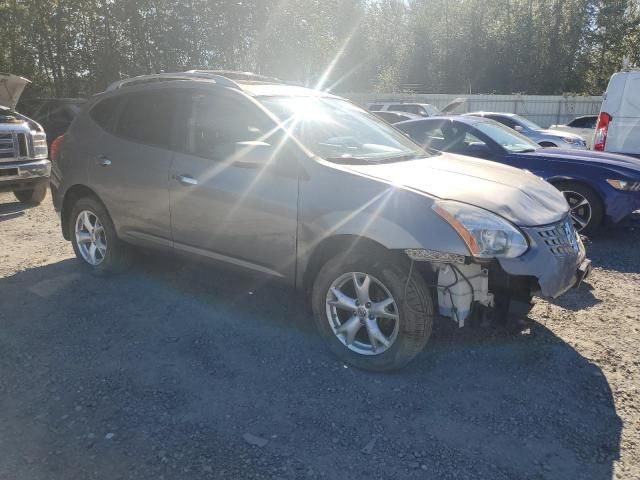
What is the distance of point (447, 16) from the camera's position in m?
36.2

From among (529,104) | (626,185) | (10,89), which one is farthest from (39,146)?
(529,104)

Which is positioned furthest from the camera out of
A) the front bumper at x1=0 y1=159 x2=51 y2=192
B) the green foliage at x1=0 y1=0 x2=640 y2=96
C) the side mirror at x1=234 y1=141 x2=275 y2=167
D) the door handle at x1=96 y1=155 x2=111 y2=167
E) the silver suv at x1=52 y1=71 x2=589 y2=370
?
the green foliage at x1=0 y1=0 x2=640 y2=96

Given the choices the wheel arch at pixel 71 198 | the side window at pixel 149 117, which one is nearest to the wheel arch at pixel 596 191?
the side window at pixel 149 117

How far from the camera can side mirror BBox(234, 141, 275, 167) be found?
370 cm

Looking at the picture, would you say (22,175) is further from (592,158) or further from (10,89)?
(592,158)

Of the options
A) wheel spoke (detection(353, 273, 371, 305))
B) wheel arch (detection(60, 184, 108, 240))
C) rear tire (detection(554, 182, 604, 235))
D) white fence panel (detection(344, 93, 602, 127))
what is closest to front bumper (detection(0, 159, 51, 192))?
wheel arch (detection(60, 184, 108, 240))

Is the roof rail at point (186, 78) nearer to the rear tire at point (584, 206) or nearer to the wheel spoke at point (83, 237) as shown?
the wheel spoke at point (83, 237)

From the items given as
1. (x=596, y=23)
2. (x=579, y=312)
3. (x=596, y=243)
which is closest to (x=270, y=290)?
(x=579, y=312)

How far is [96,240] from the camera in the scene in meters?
5.23

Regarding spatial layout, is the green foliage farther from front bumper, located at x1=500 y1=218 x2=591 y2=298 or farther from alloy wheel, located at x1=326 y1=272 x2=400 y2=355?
front bumper, located at x1=500 y1=218 x2=591 y2=298

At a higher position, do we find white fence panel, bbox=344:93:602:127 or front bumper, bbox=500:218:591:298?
white fence panel, bbox=344:93:602:127

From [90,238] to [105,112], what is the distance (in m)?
1.22

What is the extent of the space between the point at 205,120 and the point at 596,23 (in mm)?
38468

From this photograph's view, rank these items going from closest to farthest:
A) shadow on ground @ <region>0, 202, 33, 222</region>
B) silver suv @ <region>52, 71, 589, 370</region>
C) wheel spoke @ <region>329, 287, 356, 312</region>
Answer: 1. silver suv @ <region>52, 71, 589, 370</region>
2. wheel spoke @ <region>329, 287, 356, 312</region>
3. shadow on ground @ <region>0, 202, 33, 222</region>
